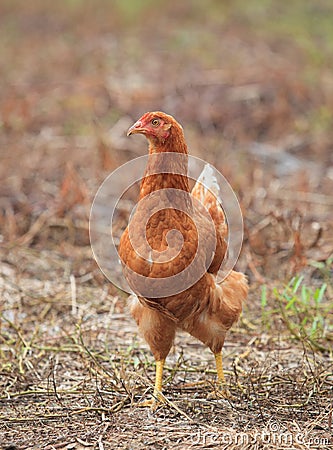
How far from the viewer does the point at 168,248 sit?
3.04 m

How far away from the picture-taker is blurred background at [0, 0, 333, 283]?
5797mm

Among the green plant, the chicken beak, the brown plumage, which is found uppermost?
the chicken beak

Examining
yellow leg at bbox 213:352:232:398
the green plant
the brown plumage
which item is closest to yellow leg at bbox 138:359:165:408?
the brown plumage

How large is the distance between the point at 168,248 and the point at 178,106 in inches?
230

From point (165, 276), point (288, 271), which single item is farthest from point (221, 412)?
point (288, 271)

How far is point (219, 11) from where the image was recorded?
1414 cm

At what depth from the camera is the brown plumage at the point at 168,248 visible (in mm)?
3045

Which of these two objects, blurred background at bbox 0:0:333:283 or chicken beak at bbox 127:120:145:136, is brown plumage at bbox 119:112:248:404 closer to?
chicken beak at bbox 127:120:145:136

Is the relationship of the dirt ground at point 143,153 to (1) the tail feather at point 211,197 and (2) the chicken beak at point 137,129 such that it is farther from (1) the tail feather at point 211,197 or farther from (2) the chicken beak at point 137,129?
(2) the chicken beak at point 137,129

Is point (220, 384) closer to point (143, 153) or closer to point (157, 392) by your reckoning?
point (157, 392)

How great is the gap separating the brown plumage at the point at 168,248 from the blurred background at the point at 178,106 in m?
1.47

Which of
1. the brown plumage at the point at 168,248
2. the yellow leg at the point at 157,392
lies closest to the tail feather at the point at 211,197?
the brown plumage at the point at 168,248

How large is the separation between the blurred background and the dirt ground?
0.09 ft

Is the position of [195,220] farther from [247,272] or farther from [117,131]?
[117,131]
